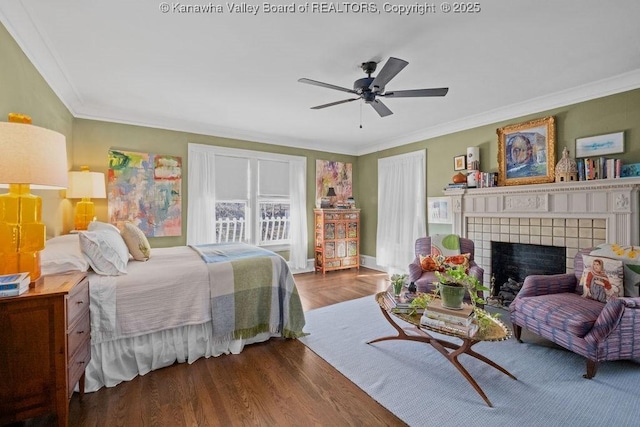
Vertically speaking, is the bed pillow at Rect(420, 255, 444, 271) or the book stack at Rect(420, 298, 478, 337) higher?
the bed pillow at Rect(420, 255, 444, 271)

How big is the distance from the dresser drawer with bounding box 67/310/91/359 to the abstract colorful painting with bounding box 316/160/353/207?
4.24 metres

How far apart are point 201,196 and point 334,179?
8.74 ft

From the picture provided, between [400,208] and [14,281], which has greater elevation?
[400,208]

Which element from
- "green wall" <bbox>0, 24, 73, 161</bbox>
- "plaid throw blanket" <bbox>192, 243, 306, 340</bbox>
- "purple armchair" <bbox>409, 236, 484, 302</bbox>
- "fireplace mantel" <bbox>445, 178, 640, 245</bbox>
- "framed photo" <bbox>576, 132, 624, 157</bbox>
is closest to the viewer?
"green wall" <bbox>0, 24, 73, 161</bbox>

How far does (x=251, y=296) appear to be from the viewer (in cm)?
264

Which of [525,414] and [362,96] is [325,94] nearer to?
[362,96]

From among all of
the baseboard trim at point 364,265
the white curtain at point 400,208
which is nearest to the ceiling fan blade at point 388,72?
the white curtain at point 400,208

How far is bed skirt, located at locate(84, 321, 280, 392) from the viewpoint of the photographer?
2.07 metres

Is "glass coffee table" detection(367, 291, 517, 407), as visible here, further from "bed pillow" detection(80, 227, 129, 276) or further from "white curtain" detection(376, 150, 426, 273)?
"white curtain" detection(376, 150, 426, 273)

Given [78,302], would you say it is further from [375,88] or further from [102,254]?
[375,88]

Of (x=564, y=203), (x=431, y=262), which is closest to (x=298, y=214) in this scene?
(x=431, y=262)

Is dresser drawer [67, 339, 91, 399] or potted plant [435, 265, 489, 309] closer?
dresser drawer [67, 339, 91, 399]

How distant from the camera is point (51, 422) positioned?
1.70 metres

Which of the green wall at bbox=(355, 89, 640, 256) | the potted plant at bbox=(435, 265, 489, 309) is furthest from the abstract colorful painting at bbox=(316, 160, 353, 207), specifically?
the potted plant at bbox=(435, 265, 489, 309)
